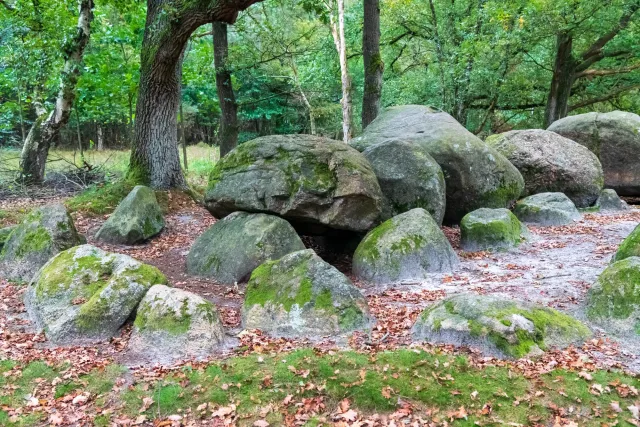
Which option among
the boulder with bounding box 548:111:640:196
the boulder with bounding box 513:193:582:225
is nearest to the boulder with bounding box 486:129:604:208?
the boulder with bounding box 513:193:582:225

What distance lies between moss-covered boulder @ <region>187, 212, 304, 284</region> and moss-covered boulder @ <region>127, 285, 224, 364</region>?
2.14 meters

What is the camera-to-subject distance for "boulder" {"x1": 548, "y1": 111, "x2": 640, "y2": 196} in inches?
575

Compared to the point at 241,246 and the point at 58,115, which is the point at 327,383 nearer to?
the point at 241,246

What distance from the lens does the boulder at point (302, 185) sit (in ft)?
28.6

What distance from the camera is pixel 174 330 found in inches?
235

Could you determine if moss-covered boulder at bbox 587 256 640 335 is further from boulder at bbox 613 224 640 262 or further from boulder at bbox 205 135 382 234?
boulder at bbox 205 135 382 234

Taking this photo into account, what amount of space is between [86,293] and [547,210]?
9714mm

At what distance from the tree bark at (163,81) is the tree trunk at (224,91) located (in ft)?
9.99

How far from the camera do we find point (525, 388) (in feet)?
16.0

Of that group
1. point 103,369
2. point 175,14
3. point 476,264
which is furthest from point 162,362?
point 175,14

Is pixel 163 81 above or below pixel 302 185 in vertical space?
above

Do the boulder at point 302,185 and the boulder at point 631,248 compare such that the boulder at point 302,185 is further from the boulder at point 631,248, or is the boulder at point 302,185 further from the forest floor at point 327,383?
the boulder at point 631,248

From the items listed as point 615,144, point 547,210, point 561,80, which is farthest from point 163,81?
point 561,80

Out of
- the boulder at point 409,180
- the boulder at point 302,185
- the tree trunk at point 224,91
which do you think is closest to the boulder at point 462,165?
the boulder at point 409,180
